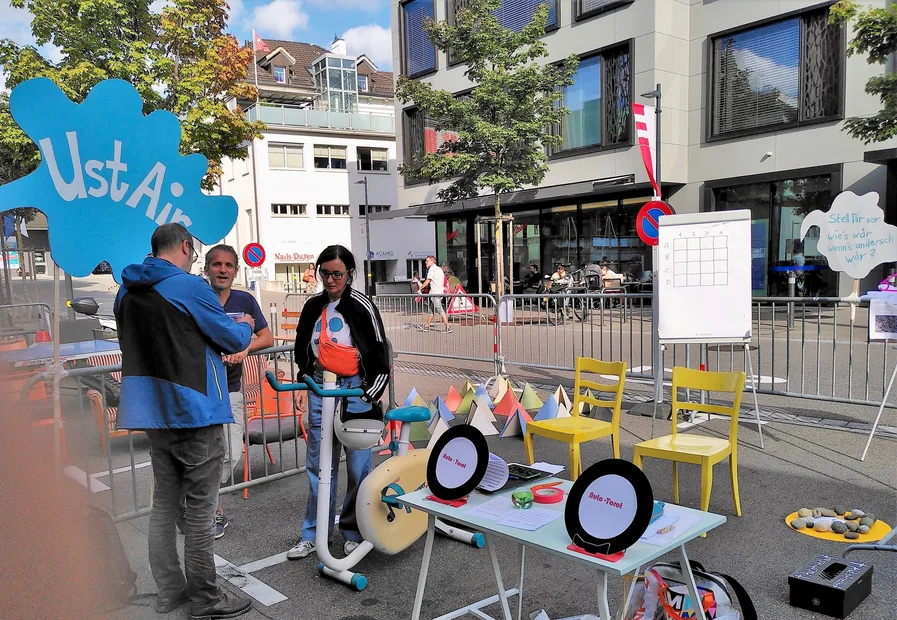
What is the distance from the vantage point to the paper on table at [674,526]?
2268 mm

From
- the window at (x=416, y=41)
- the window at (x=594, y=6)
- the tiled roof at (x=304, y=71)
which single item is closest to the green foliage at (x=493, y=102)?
the window at (x=594, y=6)

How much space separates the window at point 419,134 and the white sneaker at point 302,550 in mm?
23160

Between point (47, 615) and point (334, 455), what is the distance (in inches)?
127

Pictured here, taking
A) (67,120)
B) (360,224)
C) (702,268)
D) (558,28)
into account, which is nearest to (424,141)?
(558,28)

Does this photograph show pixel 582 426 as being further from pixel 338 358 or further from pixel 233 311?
pixel 233 311

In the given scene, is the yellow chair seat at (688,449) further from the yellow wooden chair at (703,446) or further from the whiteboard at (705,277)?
the whiteboard at (705,277)

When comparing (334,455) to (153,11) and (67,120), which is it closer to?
(67,120)

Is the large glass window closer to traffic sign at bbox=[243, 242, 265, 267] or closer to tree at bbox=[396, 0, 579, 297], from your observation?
tree at bbox=[396, 0, 579, 297]

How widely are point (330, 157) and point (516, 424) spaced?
37.8m

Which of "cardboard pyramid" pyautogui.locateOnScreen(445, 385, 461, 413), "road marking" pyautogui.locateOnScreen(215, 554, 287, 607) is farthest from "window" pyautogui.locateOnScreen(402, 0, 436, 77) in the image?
"road marking" pyautogui.locateOnScreen(215, 554, 287, 607)

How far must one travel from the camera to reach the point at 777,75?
1755cm

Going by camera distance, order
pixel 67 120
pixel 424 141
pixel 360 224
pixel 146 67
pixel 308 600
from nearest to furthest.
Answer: pixel 308 600
pixel 67 120
pixel 146 67
pixel 424 141
pixel 360 224

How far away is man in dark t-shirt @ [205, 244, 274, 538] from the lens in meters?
4.30

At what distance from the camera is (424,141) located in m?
26.8
